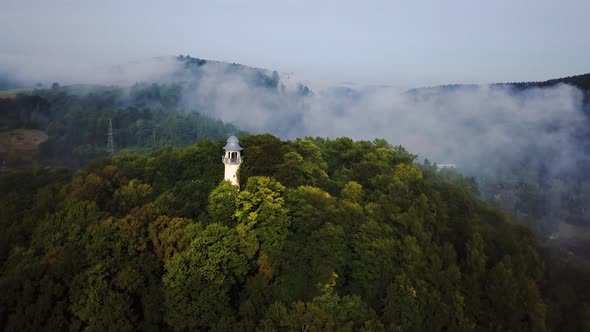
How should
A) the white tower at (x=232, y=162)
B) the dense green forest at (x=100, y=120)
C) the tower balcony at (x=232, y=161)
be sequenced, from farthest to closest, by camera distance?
the dense green forest at (x=100, y=120) → the white tower at (x=232, y=162) → the tower balcony at (x=232, y=161)

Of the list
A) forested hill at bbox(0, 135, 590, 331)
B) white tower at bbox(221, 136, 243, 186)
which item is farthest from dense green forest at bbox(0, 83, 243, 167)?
white tower at bbox(221, 136, 243, 186)

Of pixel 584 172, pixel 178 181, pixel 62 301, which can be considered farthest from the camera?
pixel 584 172

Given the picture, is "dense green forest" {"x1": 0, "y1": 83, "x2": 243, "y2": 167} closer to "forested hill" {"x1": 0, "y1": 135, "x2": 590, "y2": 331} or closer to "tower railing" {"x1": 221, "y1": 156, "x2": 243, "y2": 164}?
"forested hill" {"x1": 0, "y1": 135, "x2": 590, "y2": 331}

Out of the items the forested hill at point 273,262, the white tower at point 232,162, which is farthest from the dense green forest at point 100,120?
the white tower at point 232,162

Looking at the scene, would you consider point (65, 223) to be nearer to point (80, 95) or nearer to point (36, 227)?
point (36, 227)

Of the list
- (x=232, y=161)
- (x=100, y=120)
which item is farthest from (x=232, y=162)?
(x=100, y=120)

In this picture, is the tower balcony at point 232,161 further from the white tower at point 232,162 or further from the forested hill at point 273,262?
the forested hill at point 273,262

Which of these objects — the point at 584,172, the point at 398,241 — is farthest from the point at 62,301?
the point at 584,172

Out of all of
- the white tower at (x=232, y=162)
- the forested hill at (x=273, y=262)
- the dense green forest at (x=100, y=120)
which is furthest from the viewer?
the dense green forest at (x=100, y=120)
